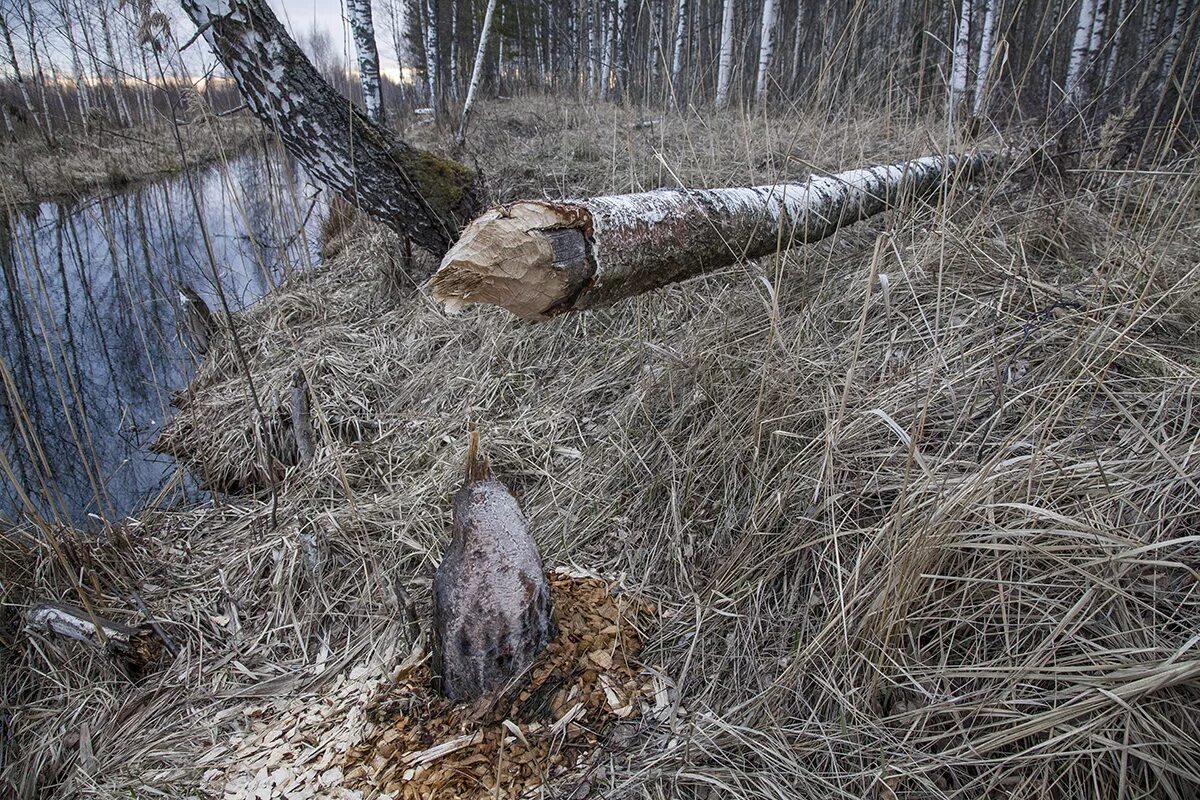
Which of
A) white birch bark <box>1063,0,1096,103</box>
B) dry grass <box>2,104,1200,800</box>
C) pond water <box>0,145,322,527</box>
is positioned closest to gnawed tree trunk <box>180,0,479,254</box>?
pond water <box>0,145,322,527</box>

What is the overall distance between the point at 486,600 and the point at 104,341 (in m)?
5.01

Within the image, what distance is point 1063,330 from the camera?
1620mm

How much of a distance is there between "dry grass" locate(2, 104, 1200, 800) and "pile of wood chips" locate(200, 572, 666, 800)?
8 centimetres

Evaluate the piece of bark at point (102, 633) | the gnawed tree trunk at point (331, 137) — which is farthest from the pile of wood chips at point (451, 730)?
the gnawed tree trunk at point (331, 137)

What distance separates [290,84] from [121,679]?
271 cm

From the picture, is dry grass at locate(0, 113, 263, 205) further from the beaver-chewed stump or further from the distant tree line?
the beaver-chewed stump

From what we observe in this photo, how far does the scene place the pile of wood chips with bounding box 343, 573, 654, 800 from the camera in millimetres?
1210

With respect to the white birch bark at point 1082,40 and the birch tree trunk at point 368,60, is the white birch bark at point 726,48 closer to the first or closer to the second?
the white birch bark at point 1082,40

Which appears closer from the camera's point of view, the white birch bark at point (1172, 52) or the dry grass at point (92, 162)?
the white birch bark at point (1172, 52)

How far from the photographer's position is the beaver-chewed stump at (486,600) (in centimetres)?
134

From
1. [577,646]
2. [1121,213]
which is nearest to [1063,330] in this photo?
[1121,213]

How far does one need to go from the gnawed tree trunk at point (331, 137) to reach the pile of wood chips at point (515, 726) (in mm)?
2508

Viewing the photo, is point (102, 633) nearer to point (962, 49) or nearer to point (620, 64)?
point (962, 49)

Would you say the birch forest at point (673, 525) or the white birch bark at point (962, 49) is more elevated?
the white birch bark at point (962, 49)
